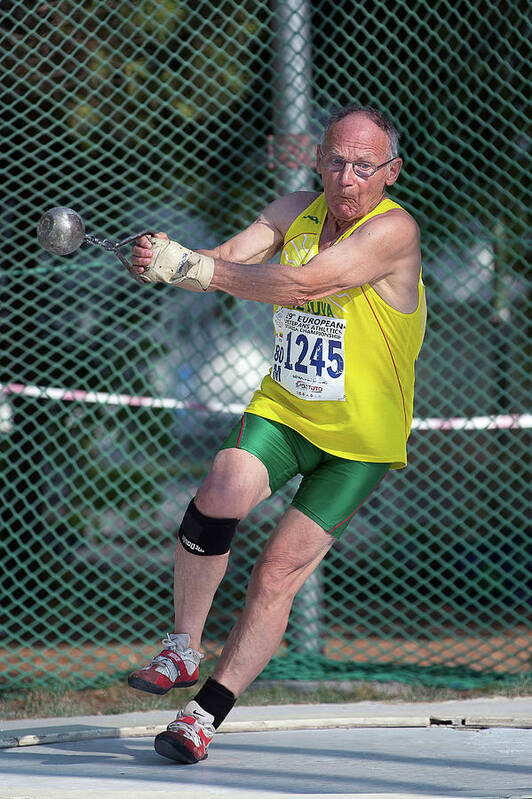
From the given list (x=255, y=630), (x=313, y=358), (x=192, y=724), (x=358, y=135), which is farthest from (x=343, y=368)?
(x=192, y=724)

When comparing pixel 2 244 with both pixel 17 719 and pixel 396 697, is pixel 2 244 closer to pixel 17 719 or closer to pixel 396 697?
pixel 17 719

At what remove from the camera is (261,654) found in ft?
11.1

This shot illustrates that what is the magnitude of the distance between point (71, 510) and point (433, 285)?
2.43 m

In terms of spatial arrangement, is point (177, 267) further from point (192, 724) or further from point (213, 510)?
point (192, 724)

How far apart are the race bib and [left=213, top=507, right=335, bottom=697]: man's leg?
0.37 m

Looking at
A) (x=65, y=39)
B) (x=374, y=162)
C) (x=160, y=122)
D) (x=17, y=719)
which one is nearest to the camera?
(x=374, y=162)

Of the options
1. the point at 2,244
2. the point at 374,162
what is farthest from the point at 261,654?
the point at 2,244

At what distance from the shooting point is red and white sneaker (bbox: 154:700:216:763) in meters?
3.30

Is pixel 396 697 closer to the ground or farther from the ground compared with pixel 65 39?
closer to the ground

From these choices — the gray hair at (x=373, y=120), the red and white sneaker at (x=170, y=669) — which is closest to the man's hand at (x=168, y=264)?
the gray hair at (x=373, y=120)

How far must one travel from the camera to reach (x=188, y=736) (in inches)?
130

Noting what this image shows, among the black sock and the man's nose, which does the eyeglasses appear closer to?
the man's nose

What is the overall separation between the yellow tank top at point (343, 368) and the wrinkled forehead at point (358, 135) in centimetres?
19

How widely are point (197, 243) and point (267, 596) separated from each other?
333 cm
